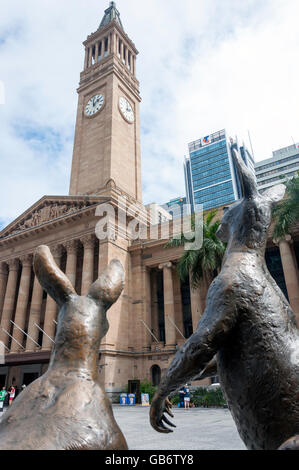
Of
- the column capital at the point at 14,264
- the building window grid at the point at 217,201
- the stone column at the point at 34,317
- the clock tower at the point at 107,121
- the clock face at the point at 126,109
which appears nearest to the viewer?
the stone column at the point at 34,317

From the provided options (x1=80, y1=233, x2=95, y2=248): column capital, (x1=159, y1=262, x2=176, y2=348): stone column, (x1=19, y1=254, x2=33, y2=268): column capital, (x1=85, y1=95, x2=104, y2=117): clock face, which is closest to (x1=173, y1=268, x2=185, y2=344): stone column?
(x1=159, y1=262, x2=176, y2=348): stone column

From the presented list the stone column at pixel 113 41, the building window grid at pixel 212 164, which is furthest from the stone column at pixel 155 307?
the building window grid at pixel 212 164

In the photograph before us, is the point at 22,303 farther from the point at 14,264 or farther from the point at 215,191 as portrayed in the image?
the point at 215,191

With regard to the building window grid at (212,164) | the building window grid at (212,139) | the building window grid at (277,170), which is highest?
the building window grid at (212,139)

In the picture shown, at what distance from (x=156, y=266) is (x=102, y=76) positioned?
25.9 meters

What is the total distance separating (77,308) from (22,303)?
32.7m

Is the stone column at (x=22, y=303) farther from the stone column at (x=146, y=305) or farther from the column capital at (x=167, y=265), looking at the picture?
the column capital at (x=167, y=265)

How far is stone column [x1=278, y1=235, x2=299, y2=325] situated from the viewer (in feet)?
76.2

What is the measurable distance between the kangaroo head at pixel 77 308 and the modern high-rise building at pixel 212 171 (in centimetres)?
12190

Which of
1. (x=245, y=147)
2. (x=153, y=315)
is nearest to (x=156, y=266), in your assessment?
(x=153, y=315)

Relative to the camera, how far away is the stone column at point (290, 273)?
23219 millimetres
